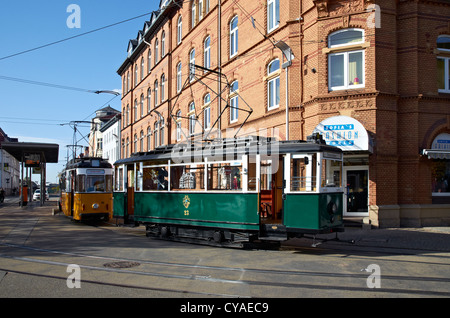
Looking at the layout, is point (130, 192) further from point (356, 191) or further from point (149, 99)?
point (149, 99)

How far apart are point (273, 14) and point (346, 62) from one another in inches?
200

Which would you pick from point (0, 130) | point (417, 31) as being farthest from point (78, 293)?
point (0, 130)

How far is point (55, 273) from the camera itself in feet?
25.6

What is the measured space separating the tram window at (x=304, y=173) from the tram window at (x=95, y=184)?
11.0m

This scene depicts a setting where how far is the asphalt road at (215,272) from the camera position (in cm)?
635

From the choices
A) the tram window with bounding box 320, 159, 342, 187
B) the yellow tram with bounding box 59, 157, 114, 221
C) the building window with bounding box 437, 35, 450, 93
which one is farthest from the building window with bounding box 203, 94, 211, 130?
the tram window with bounding box 320, 159, 342, 187

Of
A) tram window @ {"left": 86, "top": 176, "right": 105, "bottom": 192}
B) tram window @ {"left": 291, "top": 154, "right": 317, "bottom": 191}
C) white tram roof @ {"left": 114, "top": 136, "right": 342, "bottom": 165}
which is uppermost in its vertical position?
white tram roof @ {"left": 114, "top": 136, "right": 342, "bottom": 165}

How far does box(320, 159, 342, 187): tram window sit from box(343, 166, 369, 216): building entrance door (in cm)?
556

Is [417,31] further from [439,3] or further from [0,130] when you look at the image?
[0,130]

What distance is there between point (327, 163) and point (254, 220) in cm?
234

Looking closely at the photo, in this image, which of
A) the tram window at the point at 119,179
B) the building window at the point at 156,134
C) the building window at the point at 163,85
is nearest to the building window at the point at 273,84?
the tram window at the point at 119,179

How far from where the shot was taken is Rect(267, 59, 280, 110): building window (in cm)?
1850

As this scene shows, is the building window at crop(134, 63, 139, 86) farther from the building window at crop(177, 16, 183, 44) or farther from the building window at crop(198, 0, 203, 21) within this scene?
the building window at crop(198, 0, 203, 21)

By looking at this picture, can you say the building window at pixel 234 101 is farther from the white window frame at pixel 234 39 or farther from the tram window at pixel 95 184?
the tram window at pixel 95 184
